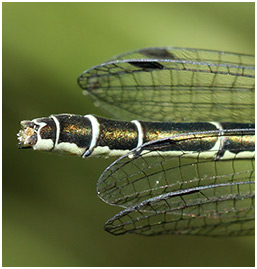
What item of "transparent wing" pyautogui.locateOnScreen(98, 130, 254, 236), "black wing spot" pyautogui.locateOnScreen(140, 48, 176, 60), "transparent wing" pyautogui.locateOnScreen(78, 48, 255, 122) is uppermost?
"black wing spot" pyautogui.locateOnScreen(140, 48, 176, 60)

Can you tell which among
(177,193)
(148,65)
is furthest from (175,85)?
(177,193)

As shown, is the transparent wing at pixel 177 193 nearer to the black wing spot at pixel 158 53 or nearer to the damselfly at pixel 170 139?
the damselfly at pixel 170 139

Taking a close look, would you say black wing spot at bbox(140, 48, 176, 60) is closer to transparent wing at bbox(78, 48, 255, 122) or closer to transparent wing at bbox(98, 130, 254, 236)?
transparent wing at bbox(78, 48, 255, 122)

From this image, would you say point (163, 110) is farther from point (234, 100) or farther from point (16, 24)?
point (16, 24)

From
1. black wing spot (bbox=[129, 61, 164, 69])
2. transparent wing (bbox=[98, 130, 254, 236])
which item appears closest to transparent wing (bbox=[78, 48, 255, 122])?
black wing spot (bbox=[129, 61, 164, 69])

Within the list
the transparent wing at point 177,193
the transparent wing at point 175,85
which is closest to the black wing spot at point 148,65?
the transparent wing at point 175,85

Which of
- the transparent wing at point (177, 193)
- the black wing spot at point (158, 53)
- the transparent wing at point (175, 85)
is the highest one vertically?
the black wing spot at point (158, 53)
